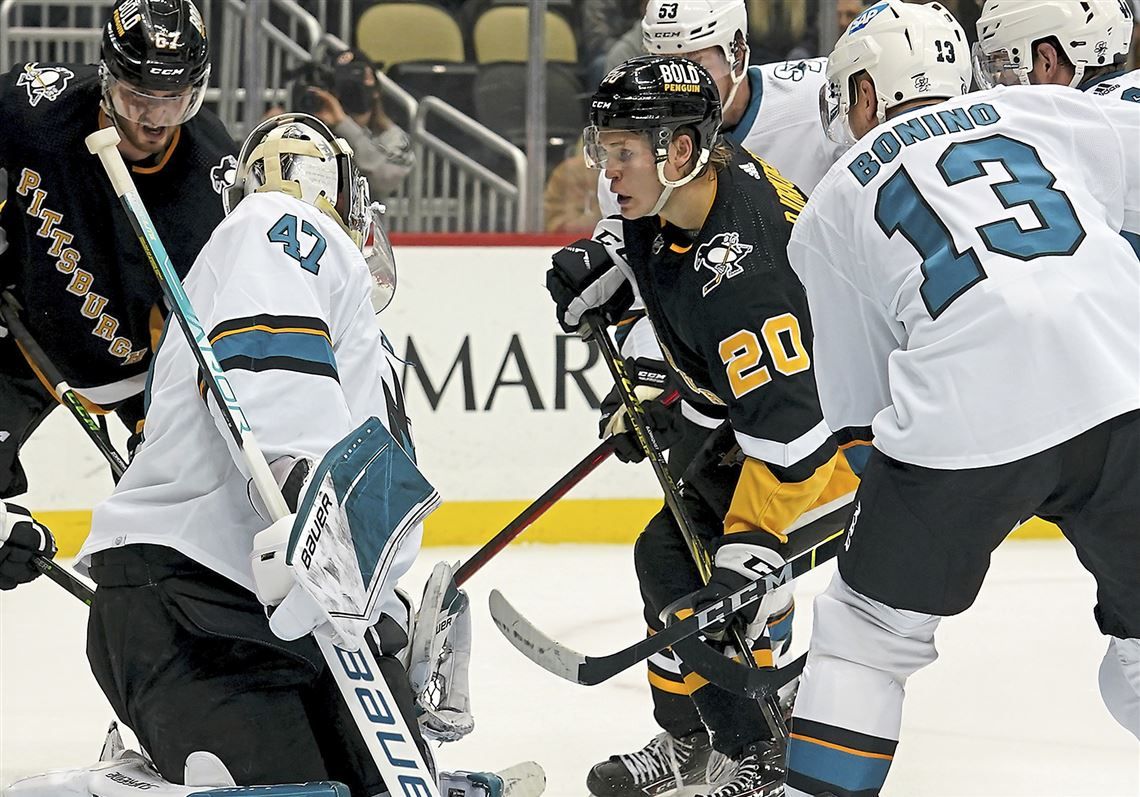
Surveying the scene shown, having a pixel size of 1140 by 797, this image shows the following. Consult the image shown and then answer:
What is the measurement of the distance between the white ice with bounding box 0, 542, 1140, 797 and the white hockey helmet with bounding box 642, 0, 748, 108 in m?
1.27

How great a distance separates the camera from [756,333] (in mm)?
2355

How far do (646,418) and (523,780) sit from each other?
0.78 meters

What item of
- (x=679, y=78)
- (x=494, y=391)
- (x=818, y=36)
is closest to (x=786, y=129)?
(x=679, y=78)

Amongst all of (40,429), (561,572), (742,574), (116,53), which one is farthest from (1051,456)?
(40,429)

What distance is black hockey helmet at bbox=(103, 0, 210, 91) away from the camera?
2365 mm

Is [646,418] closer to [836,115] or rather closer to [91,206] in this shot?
[836,115]

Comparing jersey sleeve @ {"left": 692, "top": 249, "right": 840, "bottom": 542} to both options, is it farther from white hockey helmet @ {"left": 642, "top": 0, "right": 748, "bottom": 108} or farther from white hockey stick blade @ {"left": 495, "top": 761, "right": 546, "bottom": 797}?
white hockey helmet @ {"left": 642, "top": 0, "right": 748, "bottom": 108}

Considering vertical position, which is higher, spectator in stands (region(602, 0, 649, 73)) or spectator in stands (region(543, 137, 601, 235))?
spectator in stands (region(602, 0, 649, 73))

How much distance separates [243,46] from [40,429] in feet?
4.16

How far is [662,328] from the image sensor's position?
2.56 m

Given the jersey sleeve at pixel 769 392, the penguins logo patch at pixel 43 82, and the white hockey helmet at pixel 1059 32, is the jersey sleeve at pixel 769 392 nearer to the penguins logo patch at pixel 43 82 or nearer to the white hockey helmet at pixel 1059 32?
the white hockey helmet at pixel 1059 32

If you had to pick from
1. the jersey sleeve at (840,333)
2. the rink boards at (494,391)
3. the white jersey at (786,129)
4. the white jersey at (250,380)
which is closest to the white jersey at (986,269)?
the jersey sleeve at (840,333)

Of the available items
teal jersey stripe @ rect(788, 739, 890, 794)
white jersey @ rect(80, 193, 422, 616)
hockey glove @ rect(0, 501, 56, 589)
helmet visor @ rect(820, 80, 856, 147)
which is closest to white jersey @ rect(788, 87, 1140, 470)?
helmet visor @ rect(820, 80, 856, 147)

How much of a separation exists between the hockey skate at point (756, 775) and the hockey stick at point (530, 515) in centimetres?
67
